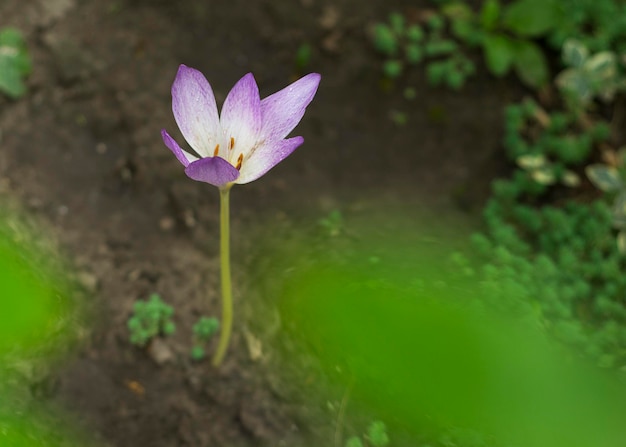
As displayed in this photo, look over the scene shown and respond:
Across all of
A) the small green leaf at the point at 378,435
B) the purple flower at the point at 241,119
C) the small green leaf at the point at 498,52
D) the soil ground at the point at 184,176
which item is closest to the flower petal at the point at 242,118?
the purple flower at the point at 241,119

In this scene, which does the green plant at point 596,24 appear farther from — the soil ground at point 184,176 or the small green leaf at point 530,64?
the soil ground at point 184,176

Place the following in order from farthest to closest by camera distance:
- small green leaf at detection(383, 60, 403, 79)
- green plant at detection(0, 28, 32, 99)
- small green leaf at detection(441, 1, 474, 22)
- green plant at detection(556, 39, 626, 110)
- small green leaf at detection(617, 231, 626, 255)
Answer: small green leaf at detection(441, 1, 474, 22) → small green leaf at detection(383, 60, 403, 79) → green plant at detection(556, 39, 626, 110) → green plant at detection(0, 28, 32, 99) → small green leaf at detection(617, 231, 626, 255)

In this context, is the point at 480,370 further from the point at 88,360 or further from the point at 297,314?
the point at 88,360

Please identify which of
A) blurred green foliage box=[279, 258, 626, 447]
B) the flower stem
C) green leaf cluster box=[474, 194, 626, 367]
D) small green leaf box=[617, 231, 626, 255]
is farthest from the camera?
small green leaf box=[617, 231, 626, 255]

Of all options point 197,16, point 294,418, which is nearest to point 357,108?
point 197,16

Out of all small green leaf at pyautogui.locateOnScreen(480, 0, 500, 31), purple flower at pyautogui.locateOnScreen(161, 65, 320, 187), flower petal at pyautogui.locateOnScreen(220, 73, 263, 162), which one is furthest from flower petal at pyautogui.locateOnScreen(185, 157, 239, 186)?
small green leaf at pyautogui.locateOnScreen(480, 0, 500, 31)

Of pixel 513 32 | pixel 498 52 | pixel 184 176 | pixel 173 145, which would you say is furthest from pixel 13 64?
pixel 513 32

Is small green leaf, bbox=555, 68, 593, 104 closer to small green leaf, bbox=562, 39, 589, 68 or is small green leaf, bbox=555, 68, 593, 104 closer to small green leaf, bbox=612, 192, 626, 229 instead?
small green leaf, bbox=562, 39, 589, 68
